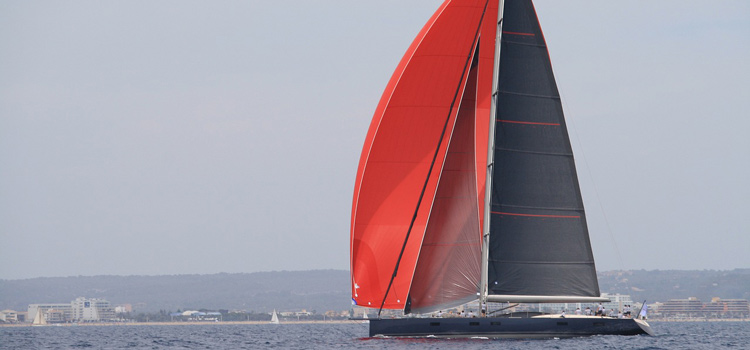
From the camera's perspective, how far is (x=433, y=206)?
35.1m

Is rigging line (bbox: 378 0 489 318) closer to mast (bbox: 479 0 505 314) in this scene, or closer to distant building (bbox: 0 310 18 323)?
mast (bbox: 479 0 505 314)

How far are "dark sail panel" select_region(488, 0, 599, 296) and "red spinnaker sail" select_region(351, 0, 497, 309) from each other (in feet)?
4.31

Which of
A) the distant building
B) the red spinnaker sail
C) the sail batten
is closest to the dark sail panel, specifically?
the sail batten

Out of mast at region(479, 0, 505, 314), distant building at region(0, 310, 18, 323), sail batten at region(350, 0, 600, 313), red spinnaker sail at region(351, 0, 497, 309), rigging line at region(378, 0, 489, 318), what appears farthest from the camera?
distant building at region(0, 310, 18, 323)

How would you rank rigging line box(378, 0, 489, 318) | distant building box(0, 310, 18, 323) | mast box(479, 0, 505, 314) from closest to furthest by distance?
mast box(479, 0, 505, 314) < rigging line box(378, 0, 489, 318) < distant building box(0, 310, 18, 323)

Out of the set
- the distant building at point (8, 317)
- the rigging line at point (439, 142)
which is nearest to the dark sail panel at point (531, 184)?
the rigging line at point (439, 142)

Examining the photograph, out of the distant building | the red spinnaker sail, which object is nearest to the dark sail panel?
the red spinnaker sail

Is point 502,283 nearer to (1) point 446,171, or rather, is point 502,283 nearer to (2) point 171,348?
(1) point 446,171

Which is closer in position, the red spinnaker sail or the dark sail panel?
the dark sail panel

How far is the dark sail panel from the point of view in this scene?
3431cm

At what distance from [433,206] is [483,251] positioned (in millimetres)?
2174

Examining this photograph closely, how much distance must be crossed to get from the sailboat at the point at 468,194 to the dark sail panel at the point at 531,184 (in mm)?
32

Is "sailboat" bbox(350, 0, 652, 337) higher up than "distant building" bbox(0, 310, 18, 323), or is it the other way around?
"distant building" bbox(0, 310, 18, 323)

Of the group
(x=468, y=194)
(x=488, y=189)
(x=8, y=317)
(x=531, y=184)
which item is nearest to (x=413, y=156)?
(x=468, y=194)
